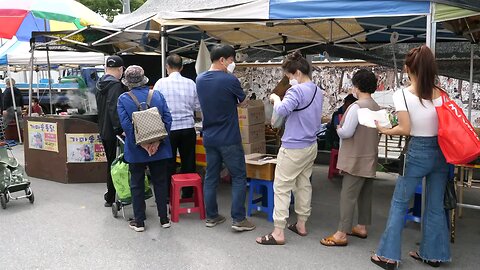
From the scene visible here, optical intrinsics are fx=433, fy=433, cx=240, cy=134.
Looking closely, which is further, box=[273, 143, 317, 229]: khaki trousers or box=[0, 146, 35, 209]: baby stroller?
box=[0, 146, 35, 209]: baby stroller

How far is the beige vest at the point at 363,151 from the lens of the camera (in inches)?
152

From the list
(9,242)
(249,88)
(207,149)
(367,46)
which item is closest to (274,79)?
(249,88)

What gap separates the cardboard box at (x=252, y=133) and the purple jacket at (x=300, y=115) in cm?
178

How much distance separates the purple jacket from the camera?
3.84m

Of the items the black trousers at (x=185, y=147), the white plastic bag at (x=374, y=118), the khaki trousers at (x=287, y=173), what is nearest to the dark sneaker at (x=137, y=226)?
the black trousers at (x=185, y=147)

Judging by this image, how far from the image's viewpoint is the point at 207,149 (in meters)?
4.39

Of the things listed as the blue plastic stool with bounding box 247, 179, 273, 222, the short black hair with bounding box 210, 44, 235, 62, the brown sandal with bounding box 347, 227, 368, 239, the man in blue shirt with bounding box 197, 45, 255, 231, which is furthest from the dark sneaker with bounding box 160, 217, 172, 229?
the brown sandal with bounding box 347, 227, 368, 239

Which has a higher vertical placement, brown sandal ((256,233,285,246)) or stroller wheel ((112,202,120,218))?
stroller wheel ((112,202,120,218))

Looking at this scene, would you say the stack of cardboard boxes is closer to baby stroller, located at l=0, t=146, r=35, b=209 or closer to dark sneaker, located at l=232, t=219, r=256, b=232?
dark sneaker, located at l=232, t=219, r=256, b=232

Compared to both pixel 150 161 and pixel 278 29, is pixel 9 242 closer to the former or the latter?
pixel 150 161

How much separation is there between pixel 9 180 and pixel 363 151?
166 inches

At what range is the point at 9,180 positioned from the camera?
532cm

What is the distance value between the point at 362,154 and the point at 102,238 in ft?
8.70

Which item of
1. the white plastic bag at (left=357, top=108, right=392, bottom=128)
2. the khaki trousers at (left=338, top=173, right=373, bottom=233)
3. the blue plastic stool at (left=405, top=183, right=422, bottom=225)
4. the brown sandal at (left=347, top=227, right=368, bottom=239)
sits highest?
the white plastic bag at (left=357, top=108, right=392, bottom=128)
